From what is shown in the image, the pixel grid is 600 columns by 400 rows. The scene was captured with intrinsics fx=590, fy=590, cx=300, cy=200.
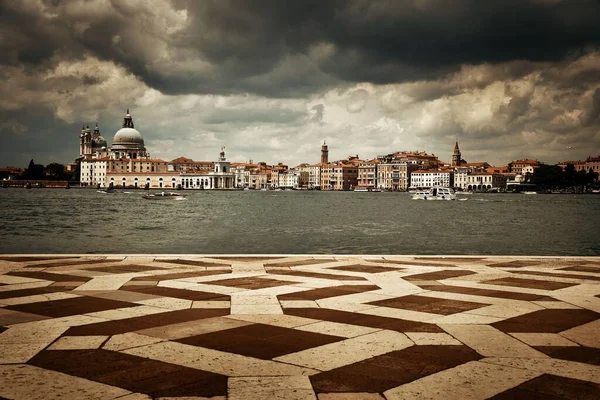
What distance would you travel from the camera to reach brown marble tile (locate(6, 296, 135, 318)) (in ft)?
18.8

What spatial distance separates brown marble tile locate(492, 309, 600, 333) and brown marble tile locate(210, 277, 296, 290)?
3.11 meters

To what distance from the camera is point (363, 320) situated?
5.57m

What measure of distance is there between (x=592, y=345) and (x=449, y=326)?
117cm

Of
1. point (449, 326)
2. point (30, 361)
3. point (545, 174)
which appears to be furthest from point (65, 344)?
point (545, 174)

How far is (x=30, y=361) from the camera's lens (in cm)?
412

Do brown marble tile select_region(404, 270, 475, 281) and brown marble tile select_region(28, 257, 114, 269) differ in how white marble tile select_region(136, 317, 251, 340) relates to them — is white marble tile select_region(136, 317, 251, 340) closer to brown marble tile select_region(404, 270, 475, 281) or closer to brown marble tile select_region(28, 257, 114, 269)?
brown marble tile select_region(404, 270, 475, 281)

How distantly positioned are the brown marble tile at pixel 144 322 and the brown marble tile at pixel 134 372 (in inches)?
24.0

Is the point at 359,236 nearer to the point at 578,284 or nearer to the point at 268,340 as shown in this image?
the point at 578,284

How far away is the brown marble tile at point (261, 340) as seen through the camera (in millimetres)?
4465

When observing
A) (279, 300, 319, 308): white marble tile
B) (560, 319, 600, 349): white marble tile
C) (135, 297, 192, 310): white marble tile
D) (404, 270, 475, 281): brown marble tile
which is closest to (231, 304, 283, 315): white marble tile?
(279, 300, 319, 308): white marble tile

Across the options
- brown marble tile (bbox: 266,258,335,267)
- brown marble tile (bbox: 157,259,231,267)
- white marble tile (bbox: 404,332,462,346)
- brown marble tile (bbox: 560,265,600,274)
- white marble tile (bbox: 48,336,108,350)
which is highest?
white marble tile (bbox: 404,332,462,346)

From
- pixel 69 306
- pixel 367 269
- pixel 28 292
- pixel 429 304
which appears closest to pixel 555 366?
pixel 429 304

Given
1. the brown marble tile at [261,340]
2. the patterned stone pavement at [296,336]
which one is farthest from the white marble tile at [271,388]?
the brown marble tile at [261,340]

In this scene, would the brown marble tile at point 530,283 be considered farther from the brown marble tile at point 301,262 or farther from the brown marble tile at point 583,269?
the brown marble tile at point 301,262
